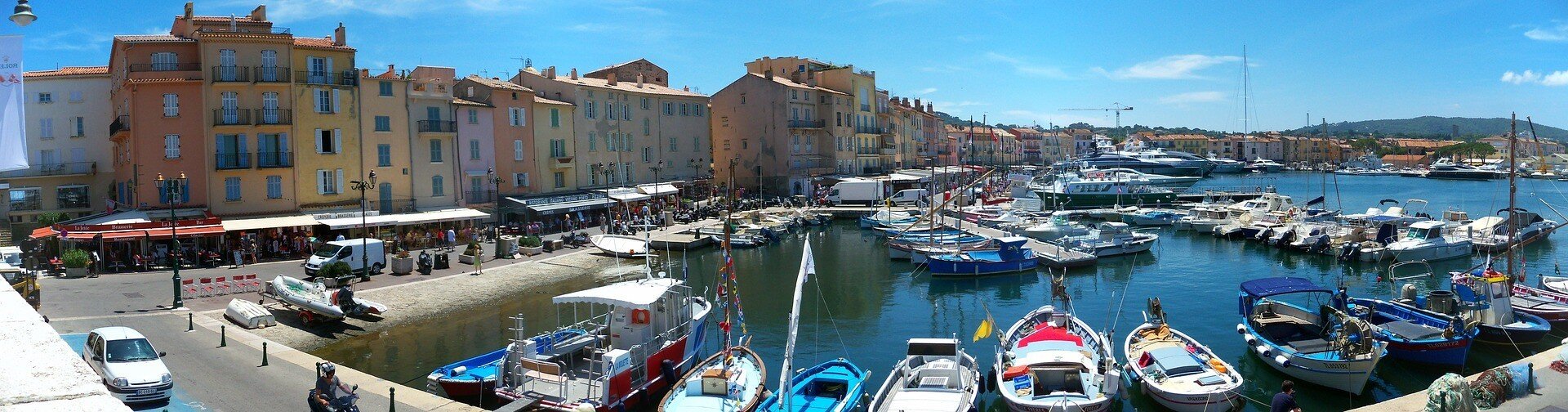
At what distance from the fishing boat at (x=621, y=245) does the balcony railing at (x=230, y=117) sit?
16220 mm

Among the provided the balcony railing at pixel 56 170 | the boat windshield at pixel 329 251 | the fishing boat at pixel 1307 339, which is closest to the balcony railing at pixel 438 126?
the boat windshield at pixel 329 251

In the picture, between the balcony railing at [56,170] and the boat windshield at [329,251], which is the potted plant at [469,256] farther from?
the balcony railing at [56,170]

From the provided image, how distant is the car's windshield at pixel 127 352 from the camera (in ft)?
55.4

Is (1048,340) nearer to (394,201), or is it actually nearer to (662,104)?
(394,201)

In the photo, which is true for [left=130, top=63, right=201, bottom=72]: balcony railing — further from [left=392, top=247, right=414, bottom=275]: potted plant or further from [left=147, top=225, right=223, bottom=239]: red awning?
[left=392, top=247, right=414, bottom=275]: potted plant

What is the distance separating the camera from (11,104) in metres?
9.13

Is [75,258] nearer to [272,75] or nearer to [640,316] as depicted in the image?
[272,75]

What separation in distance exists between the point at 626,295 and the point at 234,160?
29026 millimetres

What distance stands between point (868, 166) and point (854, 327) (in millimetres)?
59294

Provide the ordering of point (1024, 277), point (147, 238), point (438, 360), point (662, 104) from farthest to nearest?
point (662, 104)
point (1024, 277)
point (147, 238)
point (438, 360)

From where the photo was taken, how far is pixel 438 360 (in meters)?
24.9

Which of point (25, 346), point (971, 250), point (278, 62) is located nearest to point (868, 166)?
point (971, 250)

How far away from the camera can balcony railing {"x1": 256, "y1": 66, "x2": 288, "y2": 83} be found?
4100 cm

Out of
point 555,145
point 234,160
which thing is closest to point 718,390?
point 234,160
